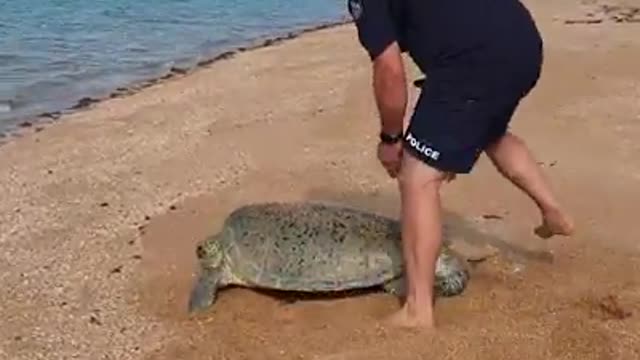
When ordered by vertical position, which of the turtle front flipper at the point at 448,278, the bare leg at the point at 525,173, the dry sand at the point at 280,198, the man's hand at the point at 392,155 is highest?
the man's hand at the point at 392,155

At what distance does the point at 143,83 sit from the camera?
10.1 meters

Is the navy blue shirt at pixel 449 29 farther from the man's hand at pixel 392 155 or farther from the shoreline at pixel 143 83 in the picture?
the shoreline at pixel 143 83

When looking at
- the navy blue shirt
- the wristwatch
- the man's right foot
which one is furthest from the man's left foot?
the navy blue shirt

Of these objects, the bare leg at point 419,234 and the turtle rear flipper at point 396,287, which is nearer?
the bare leg at point 419,234

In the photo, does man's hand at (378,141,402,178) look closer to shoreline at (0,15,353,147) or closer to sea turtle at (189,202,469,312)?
sea turtle at (189,202,469,312)

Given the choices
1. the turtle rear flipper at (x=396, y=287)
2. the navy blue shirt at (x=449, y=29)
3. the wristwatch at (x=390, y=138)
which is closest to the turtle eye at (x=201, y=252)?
the turtle rear flipper at (x=396, y=287)

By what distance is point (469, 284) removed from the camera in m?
4.54

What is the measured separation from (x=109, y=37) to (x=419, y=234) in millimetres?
8656

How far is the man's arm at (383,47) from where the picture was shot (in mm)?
3750

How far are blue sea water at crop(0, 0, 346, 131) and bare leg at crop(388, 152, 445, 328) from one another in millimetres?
5168

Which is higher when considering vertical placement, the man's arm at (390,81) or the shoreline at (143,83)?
the man's arm at (390,81)

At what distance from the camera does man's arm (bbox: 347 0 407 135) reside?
3.75 metres

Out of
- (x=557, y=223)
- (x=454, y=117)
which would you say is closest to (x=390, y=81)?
(x=454, y=117)

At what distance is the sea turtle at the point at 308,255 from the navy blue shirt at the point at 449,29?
89cm
